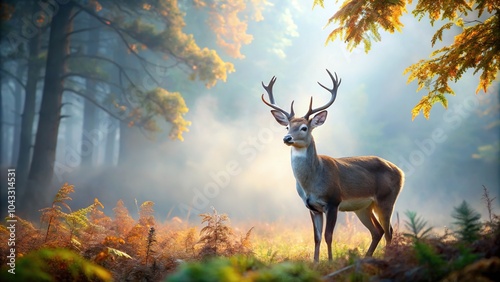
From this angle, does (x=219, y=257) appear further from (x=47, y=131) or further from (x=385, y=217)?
(x=47, y=131)

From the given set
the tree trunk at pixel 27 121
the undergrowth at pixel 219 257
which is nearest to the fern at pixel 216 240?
the undergrowth at pixel 219 257

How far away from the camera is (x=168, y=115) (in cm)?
1234

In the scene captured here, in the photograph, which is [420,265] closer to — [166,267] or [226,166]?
[166,267]

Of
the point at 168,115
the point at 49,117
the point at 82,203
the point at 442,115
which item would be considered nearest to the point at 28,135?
the point at 82,203

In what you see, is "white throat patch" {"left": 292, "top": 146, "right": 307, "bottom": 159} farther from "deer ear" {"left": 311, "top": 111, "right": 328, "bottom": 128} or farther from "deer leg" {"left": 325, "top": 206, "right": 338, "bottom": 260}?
"deer leg" {"left": 325, "top": 206, "right": 338, "bottom": 260}

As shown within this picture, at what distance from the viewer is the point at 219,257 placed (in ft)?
17.9

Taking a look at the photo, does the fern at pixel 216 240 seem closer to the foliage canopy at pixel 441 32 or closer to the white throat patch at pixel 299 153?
the white throat patch at pixel 299 153

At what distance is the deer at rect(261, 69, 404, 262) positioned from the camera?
653 cm

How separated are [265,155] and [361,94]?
20.7ft

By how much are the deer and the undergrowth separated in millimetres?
870

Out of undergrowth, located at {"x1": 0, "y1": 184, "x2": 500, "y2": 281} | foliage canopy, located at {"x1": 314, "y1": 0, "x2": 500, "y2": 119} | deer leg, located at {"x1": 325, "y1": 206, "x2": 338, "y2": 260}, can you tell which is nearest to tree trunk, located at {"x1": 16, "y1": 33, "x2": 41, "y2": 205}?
undergrowth, located at {"x1": 0, "y1": 184, "x2": 500, "y2": 281}

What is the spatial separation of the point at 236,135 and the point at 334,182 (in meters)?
16.9

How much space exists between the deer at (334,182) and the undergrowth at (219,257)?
0.87 meters

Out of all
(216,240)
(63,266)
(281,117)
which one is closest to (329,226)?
(216,240)
